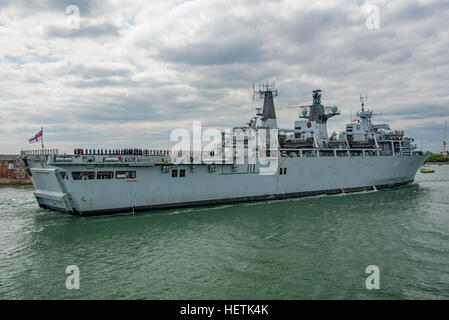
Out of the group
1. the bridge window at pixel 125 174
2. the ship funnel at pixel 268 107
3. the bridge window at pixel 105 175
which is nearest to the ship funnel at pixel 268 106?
the ship funnel at pixel 268 107

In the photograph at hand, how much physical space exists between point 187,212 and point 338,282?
41.1ft

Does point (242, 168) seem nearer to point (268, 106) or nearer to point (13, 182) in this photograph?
point (268, 106)

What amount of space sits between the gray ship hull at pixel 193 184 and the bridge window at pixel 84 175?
0.64 ft

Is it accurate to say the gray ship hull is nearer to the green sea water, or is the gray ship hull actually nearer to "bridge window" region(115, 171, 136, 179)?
"bridge window" region(115, 171, 136, 179)

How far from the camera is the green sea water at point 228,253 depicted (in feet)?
30.7

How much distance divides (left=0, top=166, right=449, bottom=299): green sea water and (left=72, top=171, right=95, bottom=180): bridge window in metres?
2.56

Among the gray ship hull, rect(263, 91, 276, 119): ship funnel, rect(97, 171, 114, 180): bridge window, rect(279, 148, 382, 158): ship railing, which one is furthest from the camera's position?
rect(263, 91, 276, 119): ship funnel

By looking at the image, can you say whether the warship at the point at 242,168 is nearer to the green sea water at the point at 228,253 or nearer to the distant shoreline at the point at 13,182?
the green sea water at the point at 228,253

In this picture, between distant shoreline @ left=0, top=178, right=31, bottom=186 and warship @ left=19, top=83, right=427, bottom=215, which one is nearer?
warship @ left=19, top=83, right=427, bottom=215

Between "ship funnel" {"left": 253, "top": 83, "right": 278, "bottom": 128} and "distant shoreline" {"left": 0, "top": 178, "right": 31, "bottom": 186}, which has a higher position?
"ship funnel" {"left": 253, "top": 83, "right": 278, "bottom": 128}

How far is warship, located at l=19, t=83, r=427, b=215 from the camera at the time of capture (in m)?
19.0

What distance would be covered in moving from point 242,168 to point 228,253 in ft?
40.3

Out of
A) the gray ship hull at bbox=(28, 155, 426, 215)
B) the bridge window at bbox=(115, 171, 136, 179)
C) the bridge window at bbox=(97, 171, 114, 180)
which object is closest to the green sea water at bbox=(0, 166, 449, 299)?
the gray ship hull at bbox=(28, 155, 426, 215)

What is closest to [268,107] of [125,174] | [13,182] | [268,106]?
[268,106]
